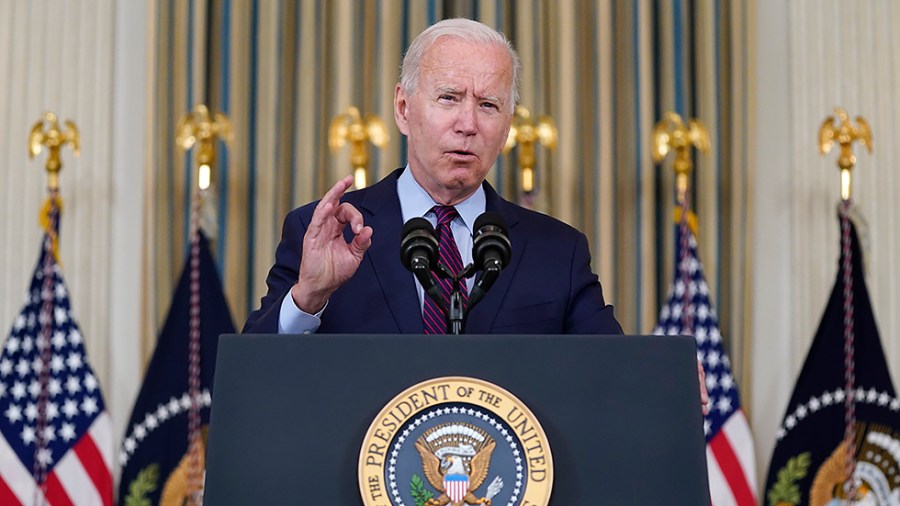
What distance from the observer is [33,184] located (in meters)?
6.86

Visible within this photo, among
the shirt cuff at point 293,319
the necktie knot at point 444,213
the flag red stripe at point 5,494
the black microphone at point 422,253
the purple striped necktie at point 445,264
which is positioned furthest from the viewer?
the flag red stripe at point 5,494

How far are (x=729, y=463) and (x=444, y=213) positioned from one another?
13.0ft

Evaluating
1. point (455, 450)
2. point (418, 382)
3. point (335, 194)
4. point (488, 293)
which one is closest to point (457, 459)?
point (455, 450)

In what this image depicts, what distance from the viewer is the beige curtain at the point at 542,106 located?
23.3 feet

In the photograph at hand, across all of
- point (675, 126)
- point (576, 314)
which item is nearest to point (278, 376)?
point (576, 314)

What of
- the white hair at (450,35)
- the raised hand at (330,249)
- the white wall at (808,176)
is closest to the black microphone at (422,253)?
the raised hand at (330,249)

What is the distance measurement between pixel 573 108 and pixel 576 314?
4.49m

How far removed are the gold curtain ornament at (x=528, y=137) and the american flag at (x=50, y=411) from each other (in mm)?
2343

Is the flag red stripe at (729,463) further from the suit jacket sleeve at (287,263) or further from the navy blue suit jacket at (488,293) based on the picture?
the suit jacket sleeve at (287,263)

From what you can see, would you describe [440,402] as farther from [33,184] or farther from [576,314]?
[33,184]

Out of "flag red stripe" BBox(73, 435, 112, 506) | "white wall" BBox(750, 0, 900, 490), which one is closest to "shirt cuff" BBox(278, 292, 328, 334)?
"flag red stripe" BBox(73, 435, 112, 506)

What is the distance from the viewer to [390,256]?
9.43 ft

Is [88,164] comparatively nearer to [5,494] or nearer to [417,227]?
[5,494]

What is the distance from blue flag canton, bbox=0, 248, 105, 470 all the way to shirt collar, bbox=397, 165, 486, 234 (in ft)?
12.5
